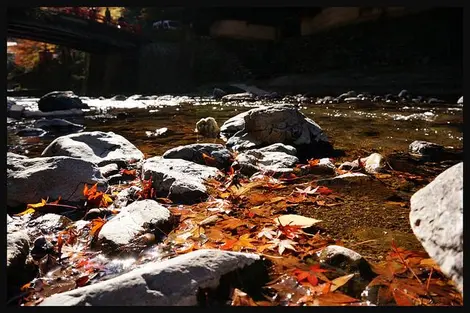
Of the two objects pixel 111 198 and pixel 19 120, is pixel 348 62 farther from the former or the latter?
pixel 111 198

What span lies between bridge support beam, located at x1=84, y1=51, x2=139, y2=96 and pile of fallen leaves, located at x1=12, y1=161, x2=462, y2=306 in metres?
27.6

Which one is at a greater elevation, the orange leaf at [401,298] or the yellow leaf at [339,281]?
the yellow leaf at [339,281]

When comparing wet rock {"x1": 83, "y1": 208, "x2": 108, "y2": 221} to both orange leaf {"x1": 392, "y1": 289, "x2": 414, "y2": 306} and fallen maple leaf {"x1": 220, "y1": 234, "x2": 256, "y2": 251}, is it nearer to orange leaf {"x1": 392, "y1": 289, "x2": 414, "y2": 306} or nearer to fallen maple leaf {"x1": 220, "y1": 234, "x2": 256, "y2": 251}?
fallen maple leaf {"x1": 220, "y1": 234, "x2": 256, "y2": 251}

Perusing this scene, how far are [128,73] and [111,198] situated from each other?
29.3 m

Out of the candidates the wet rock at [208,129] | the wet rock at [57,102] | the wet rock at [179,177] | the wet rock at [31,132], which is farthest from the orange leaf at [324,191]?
the wet rock at [57,102]

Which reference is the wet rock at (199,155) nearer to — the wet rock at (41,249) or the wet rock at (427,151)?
the wet rock at (41,249)

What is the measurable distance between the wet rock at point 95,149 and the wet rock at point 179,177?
91cm

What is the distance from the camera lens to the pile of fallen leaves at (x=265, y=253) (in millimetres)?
2078

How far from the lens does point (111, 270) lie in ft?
8.09

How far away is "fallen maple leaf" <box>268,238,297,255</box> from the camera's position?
261 centimetres

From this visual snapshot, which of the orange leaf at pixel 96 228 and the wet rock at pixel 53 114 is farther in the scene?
the wet rock at pixel 53 114

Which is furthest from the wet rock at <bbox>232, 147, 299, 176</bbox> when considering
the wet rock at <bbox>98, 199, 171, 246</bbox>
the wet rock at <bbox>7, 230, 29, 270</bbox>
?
the wet rock at <bbox>7, 230, 29, 270</bbox>

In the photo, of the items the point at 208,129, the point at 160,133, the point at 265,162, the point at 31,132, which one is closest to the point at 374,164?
Result: the point at 265,162
